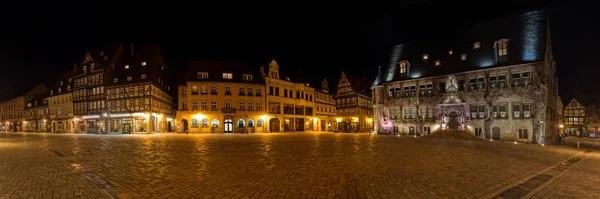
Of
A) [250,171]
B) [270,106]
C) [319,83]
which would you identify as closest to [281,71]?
[270,106]

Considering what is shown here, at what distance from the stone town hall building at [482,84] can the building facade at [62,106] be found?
6693 cm

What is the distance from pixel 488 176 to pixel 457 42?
37100 millimetres

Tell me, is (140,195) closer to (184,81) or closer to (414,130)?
(414,130)

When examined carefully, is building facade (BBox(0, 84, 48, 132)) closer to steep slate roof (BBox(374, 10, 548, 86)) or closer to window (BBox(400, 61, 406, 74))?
window (BBox(400, 61, 406, 74))

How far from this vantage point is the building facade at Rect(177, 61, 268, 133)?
2058 inches

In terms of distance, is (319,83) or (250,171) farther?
(319,83)

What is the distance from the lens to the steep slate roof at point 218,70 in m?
53.3

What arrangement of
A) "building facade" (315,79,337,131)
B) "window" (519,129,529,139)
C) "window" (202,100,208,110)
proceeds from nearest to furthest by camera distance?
"window" (519,129,529,139), "window" (202,100,208,110), "building facade" (315,79,337,131)

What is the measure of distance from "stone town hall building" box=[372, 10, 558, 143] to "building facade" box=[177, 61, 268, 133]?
2251cm

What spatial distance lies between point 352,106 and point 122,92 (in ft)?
148

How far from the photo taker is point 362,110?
6494 centimetres

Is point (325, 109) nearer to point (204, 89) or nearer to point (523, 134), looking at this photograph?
point (204, 89)

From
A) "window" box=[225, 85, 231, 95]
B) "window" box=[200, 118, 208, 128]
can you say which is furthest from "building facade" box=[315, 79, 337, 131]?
"window" box=[200, 118, 208, 128]

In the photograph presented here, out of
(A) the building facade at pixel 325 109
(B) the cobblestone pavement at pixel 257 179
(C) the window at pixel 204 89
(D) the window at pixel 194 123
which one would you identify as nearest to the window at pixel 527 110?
(B) the cobblestone pavement at pixel 257 179
